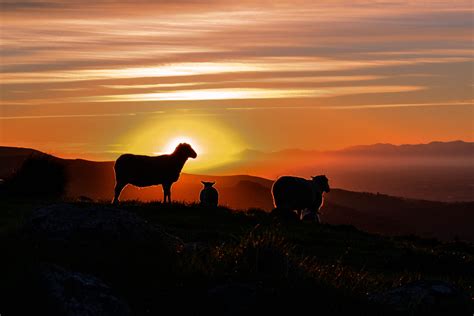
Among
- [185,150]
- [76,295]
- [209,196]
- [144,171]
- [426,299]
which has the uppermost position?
[185,150]

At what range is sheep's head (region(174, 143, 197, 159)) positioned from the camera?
40.3m

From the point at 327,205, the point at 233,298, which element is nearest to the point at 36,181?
the point at 233,298

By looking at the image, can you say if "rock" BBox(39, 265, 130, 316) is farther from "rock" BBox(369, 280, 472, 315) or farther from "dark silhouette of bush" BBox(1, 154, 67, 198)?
"dark silhouette of bush" BBox(1, 154, 67, 198)

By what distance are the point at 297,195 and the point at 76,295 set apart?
27.0 metres

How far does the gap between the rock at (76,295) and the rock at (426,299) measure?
14.0ft

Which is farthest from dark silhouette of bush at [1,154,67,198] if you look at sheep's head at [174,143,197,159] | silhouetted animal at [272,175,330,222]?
silhouetted animal at [272,175,330,222]

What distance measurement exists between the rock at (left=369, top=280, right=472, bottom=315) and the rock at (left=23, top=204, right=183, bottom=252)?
3.84 meters

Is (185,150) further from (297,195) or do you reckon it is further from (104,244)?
(104,244)

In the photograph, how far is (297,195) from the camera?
128 feet

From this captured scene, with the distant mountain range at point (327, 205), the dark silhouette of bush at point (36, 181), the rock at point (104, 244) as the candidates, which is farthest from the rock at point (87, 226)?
the distant mountain range at point (327, 205)

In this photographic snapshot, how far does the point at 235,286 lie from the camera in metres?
13.9

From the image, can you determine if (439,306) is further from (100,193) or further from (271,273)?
(100,193)

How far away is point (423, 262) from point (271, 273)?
10.5 meters

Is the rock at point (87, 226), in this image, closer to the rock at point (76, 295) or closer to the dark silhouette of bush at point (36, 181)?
the rock at point (76, 295)
